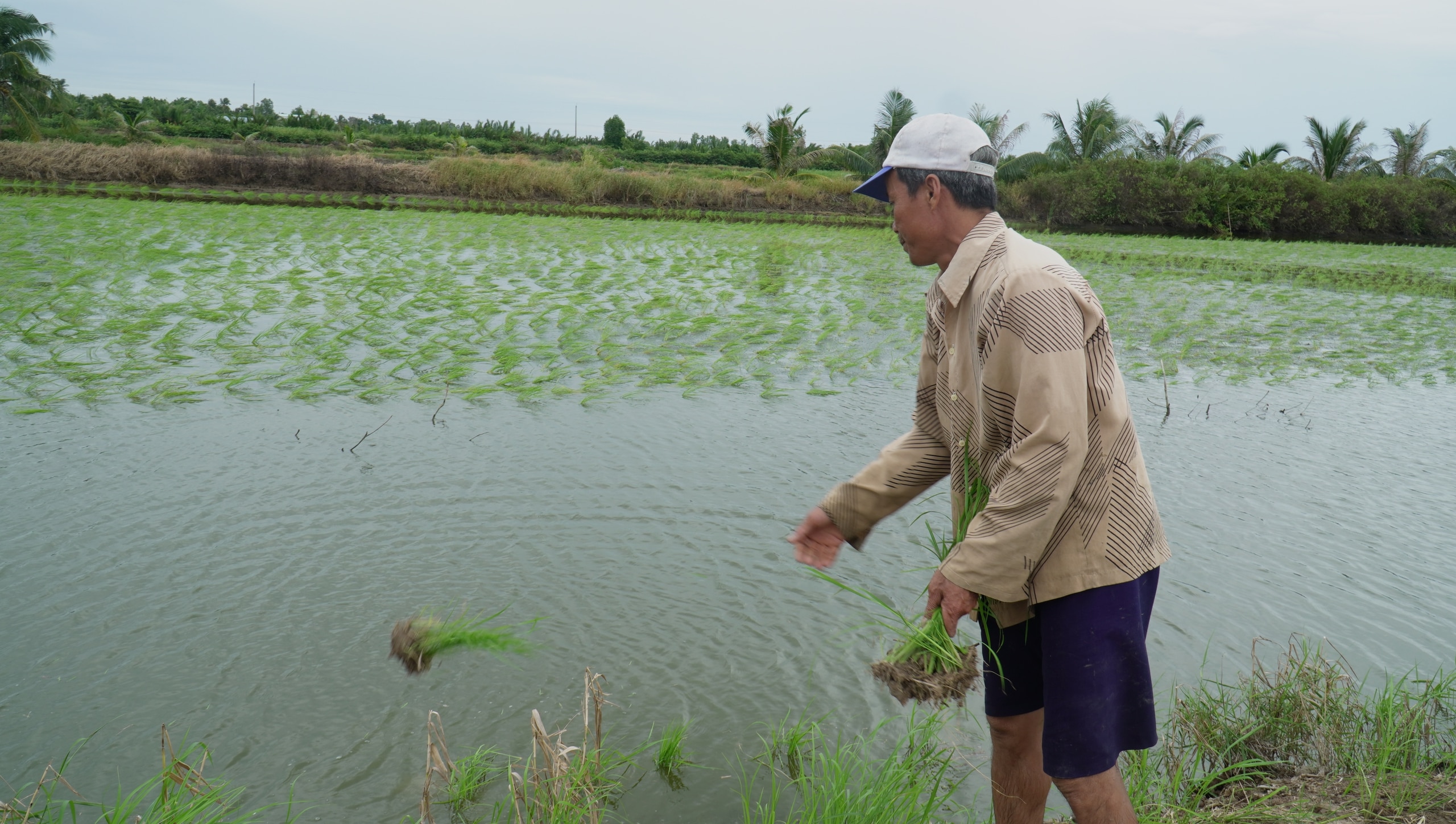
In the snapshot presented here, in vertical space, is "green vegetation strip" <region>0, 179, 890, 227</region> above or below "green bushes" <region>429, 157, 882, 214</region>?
below

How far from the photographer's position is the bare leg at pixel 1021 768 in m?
1.63

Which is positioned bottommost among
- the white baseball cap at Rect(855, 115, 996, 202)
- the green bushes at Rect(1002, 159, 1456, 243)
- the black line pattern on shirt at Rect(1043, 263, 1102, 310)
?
the black line pattern on shirt at Rect(1043, 263, 1102, 310)

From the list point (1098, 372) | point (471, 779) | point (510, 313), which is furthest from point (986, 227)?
point (510, 313)

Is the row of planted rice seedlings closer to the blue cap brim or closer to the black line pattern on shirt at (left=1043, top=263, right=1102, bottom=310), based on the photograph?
the blue cap brim

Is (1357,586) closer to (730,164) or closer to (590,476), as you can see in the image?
(590,476)

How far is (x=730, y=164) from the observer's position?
40094 millimetres

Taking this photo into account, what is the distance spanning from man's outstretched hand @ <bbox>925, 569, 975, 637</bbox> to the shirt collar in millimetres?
452

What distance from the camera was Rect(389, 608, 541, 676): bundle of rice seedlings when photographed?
2.44m

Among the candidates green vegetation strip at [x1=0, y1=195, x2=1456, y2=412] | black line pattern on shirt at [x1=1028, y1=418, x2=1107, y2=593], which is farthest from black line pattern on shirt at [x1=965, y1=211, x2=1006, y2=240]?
green vegetation strip at [x1=0, y1=195, x2=1456, y2=412]

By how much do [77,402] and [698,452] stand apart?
3167mm

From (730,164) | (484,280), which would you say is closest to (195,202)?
(484,280)

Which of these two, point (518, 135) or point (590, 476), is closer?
point (590, 476)

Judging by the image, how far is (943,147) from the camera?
145cm

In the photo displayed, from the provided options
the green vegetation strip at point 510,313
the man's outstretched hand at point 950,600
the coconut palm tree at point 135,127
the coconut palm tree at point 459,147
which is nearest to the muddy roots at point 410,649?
the man's outstretched hand at point 950,600
